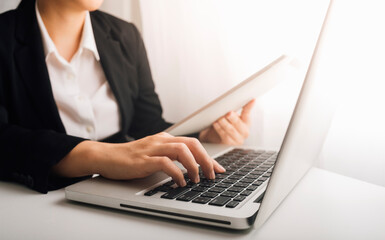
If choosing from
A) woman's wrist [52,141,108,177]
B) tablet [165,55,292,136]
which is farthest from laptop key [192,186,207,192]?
tablet [165,55,292,136]

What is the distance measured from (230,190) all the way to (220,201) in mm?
60

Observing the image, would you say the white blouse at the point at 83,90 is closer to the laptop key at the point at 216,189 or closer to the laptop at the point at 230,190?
the laptop at the point at 230,190

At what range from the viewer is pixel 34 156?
628 millimetres

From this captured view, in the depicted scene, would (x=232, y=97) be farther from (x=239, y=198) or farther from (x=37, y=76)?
(x=37, y=76)

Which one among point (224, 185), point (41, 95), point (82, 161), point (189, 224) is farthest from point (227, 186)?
point (41, 95)

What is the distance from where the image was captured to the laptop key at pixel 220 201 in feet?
1.46

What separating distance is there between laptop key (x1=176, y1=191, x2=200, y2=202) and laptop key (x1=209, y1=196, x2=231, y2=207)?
0.03 metres

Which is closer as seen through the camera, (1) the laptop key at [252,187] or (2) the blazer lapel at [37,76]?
(1) the laptop key at [252,187]

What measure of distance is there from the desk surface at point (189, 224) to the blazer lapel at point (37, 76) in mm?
356

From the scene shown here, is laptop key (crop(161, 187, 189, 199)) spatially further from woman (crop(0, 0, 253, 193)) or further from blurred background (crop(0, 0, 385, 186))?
blurred background (crop(0, 0, 385, 186))

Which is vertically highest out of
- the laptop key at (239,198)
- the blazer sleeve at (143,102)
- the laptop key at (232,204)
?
the laptop key at (232,204)

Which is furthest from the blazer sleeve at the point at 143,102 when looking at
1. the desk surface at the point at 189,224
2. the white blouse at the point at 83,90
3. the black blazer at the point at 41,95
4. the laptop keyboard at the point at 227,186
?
the desk surface at the point at 189,224

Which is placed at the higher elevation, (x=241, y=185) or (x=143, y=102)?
(x=241, y=185)

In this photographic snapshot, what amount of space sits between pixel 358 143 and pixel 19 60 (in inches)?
39.2
